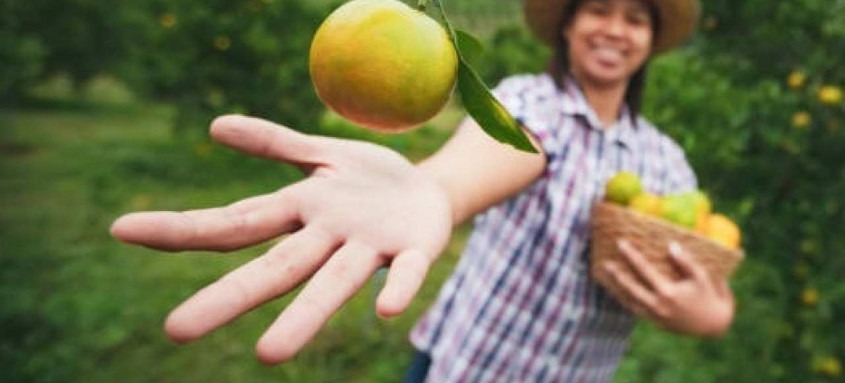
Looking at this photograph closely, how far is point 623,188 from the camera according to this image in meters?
1.74

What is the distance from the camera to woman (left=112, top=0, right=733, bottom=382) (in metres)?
1.10

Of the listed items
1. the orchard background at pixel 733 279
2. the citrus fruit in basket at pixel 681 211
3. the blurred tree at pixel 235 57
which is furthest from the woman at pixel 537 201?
the blurred tree at pixel 235 57

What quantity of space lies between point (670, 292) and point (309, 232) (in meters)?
0.96

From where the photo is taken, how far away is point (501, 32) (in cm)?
648

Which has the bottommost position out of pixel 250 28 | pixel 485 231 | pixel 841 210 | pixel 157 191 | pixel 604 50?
pixel 157 191

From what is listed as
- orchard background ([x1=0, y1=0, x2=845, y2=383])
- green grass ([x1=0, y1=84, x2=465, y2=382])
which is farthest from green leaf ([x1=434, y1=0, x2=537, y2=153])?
orchard background ([x1=0, y1=0, x2=845, y2=383])

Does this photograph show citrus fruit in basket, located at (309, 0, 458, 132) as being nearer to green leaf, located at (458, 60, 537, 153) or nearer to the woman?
green leaf, located at (458, 60, 537, 153)

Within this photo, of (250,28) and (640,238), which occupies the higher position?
(640,238)

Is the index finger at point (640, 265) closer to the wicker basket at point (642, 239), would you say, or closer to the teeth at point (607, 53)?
the wicker basket at point (642, 239)

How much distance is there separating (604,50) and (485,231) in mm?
475

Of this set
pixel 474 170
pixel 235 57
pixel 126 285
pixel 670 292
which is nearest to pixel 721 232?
pixel 670 292

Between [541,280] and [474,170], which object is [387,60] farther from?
[541,280]

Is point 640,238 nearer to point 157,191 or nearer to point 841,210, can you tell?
point 841,210

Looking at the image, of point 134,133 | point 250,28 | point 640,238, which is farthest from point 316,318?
point 134,133
